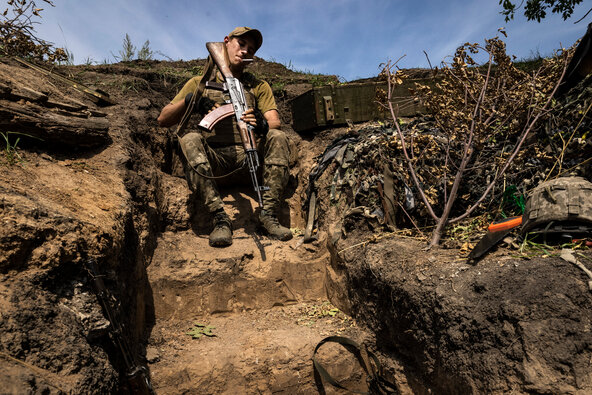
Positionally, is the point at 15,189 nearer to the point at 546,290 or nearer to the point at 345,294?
the point at 345,294

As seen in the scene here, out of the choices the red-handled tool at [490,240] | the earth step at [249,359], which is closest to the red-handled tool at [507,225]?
the red-handled tool at [490,240]

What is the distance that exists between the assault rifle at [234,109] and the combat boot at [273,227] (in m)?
0.20

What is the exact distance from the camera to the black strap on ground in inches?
90.7

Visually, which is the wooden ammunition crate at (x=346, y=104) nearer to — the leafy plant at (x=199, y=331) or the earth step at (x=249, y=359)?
the earth step at (x=249, y=359)

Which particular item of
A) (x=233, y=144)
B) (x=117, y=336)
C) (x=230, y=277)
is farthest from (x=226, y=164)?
(x=117, y=336)

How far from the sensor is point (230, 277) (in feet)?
9.86

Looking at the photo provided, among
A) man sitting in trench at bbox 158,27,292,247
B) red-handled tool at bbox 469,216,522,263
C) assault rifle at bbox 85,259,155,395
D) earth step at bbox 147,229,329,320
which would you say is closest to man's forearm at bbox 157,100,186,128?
man sitting in trench at bbox 158,27,292,247

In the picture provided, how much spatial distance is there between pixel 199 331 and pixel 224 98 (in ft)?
7.75

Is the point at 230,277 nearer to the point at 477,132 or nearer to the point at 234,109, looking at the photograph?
the point at 234,109

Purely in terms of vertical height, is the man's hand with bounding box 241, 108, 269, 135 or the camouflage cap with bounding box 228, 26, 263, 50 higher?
the camouflage cap with bounding box 228, 26, 263, 50

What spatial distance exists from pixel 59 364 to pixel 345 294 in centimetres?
198

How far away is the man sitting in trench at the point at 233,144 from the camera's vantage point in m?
3.46

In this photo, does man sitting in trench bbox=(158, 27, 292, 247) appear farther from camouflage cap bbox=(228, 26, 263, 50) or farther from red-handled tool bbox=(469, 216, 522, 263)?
red-handled tool bbox=(469, 216, 522, 263)

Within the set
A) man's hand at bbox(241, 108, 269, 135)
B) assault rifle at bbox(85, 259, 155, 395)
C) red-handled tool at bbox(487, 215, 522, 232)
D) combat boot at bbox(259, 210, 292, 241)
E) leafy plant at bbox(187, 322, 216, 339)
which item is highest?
man's hand at bbox(241, 108, 269, 135)
